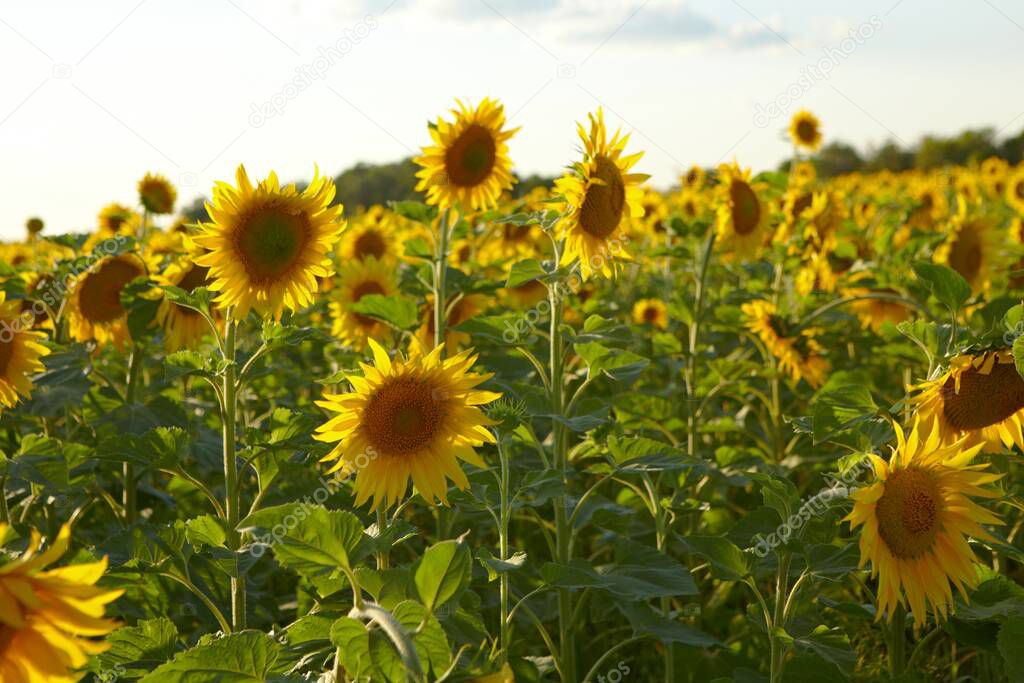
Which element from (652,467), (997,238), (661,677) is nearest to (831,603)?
(652,467)

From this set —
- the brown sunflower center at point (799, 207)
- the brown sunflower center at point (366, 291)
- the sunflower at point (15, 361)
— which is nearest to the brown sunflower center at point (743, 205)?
the brown sunflower center at point (799, 207)

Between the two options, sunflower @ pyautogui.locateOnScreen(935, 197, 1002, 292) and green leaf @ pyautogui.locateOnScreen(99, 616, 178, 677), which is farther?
sunflower @ pyautogui.locateOnScreen(935, 197, 1002, 292)

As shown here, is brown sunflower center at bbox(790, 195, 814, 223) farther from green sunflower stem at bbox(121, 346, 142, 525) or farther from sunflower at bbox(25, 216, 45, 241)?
sunflower at bbox(25, 216, 45, 241)

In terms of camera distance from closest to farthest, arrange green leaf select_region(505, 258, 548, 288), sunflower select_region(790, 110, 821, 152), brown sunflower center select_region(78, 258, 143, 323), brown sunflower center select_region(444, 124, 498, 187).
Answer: green leaf select_region(505, 258, 548, 288) → brown sunflower center select_region(78, 258, 143, 323) → brown sunflower center select_region(444, 124, 498, 187) → sunflower select_region(790, 110, 821, 152)

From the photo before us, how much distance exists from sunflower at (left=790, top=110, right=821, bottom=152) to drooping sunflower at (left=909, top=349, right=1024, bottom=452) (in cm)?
710

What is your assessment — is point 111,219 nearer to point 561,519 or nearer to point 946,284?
point 561,519

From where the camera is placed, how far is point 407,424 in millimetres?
2305

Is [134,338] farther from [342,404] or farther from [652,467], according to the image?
[652,467]

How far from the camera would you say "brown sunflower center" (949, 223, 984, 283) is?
5105 millimetres

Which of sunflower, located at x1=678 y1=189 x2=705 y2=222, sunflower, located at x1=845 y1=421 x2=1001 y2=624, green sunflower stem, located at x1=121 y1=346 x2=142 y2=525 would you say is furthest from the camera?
sunflower, located at x1=678 y1=189 x2=705 y2=222

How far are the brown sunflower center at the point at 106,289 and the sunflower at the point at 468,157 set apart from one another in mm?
1266

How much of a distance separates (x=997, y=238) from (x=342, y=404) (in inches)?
167

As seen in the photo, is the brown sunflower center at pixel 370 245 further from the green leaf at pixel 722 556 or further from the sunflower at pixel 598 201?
the green leaf at pixel 722 556

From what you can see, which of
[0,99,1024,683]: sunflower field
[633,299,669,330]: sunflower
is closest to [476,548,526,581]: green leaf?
[0,99,1024,683]: sunflower field
